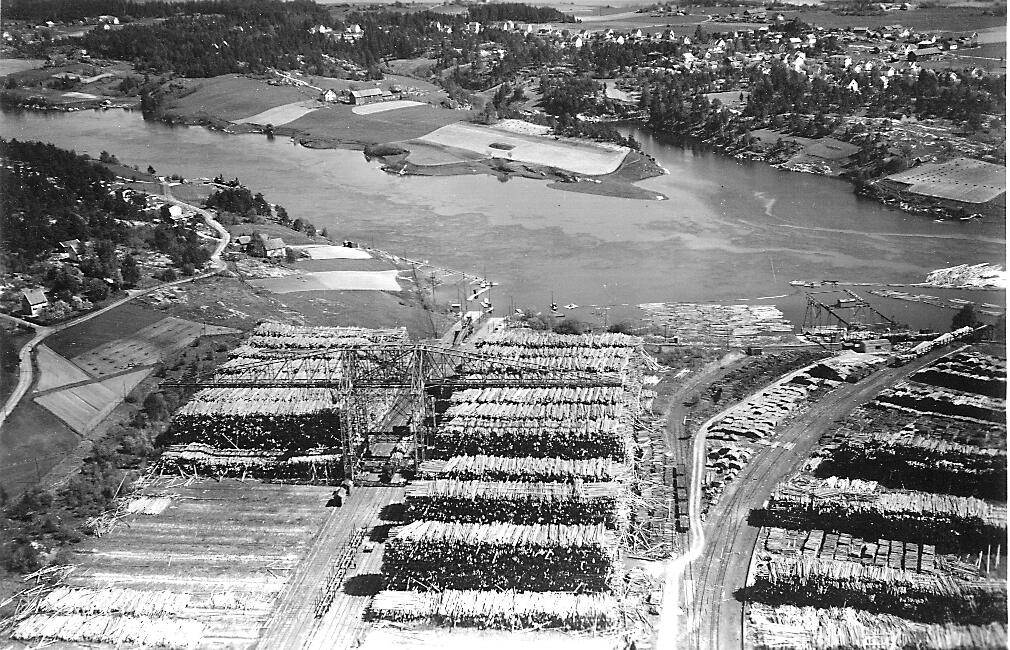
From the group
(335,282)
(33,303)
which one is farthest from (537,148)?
(33,303)

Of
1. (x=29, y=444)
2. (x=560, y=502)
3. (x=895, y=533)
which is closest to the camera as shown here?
(x=895, y=533)

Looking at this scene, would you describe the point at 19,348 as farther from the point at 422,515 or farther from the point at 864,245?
the point at 864,245

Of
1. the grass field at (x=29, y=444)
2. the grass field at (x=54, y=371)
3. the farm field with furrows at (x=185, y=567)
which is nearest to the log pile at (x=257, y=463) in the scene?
the farm field with furrows at (x=185, y=567)

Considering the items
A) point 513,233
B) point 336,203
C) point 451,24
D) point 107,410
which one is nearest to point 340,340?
point 107,410

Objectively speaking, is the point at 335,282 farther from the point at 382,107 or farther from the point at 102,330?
the point at 382,107

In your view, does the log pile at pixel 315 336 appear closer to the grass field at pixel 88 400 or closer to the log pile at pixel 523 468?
the grass field at pixel 88 400

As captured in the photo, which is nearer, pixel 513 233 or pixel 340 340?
pixel 340 340
